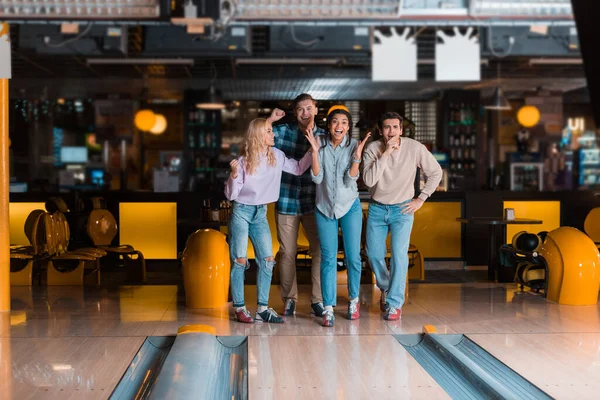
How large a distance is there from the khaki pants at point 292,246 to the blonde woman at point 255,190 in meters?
0.16

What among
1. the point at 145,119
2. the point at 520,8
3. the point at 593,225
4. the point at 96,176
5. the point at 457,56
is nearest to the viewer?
the point at 520,8

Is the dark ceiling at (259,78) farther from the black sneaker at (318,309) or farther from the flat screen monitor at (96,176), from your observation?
the black sneaker at (318,309)

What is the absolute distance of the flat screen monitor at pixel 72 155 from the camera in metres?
18.1

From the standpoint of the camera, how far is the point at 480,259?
993cm

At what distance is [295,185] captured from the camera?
5754 millimetres

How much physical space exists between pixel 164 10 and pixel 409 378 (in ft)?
8.13

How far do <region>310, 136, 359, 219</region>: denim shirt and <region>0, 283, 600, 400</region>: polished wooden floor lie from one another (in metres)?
0.87

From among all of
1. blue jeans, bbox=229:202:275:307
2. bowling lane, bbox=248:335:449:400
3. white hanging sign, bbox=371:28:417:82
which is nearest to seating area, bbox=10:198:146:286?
blue jeans, bbox=229:202:275:307

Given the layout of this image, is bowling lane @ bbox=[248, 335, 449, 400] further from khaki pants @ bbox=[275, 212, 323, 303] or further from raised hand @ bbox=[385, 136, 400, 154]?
raised hand @ bbox=[385, 136, 400, 154]

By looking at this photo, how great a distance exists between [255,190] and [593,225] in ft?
17.3

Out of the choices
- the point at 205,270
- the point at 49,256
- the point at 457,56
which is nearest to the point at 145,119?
the point at 49,256

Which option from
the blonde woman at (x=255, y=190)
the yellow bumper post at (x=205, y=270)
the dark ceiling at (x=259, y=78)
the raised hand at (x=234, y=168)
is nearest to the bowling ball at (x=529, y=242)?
the blonde woman at (x=255, y=190)

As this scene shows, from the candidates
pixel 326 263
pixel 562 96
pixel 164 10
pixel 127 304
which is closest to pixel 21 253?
pixel 127 304

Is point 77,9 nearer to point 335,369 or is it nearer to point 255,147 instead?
point 255,147
